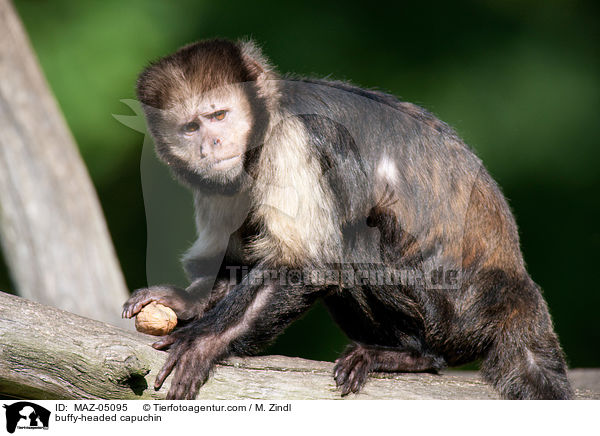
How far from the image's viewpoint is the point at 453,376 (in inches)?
142

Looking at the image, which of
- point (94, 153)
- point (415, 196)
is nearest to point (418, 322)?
point (415, 196)

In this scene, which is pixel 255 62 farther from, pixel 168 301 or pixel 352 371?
pixel 352 371

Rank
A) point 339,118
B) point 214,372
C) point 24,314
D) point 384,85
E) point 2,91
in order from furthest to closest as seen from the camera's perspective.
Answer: point 384,85 < point 2,91 < point 339,118 < point 214,372 < point 24,314

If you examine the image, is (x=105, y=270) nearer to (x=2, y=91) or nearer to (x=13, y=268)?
(x=13, y=268)

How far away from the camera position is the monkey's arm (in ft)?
10.2

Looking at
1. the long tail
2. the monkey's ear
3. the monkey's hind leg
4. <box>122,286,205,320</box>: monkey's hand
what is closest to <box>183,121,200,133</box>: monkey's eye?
the monkey's ear

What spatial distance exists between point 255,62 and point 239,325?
4.26ft

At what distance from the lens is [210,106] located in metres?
3.30

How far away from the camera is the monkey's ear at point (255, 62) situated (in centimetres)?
343

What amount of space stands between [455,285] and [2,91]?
12.7 ft

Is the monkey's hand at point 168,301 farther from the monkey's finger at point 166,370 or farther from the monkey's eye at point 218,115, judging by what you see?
the monkey's eye at point 218,115

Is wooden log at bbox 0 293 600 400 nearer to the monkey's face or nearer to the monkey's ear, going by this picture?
the monkey's face
